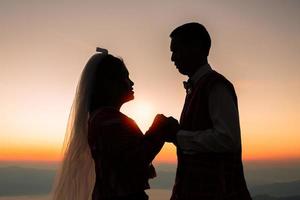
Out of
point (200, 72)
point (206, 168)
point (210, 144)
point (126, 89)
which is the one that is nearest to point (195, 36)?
point (200, 72)

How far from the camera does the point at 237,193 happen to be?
14.9 feet

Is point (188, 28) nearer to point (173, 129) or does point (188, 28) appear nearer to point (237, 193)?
point (173, 129)

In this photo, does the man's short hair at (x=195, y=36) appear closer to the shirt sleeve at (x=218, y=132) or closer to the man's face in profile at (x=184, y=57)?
the man's face in profile at (x=184, y=57)

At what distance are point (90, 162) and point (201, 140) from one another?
148 centimetres

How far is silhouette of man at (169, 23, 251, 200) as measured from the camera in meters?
4.44

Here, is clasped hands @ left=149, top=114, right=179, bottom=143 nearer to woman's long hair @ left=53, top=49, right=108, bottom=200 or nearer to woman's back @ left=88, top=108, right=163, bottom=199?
woman's back @ left=88, top=108, right=163, bottom=199

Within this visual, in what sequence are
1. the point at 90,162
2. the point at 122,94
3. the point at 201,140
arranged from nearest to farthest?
the point at 201,140 < the point at 122,94 < the point at 90,162

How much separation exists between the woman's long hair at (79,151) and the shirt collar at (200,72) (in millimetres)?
946

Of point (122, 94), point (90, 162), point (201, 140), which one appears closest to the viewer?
point (201, 140)

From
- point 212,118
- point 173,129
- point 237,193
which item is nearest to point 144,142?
point 173,129

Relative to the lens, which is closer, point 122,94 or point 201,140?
point 201,140

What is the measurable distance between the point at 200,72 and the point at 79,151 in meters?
1.57

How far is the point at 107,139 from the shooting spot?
14.8 feet

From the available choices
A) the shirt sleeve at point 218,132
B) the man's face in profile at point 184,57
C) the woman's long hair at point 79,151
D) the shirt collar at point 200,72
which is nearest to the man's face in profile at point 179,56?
the man's face in profile at point 184,57
